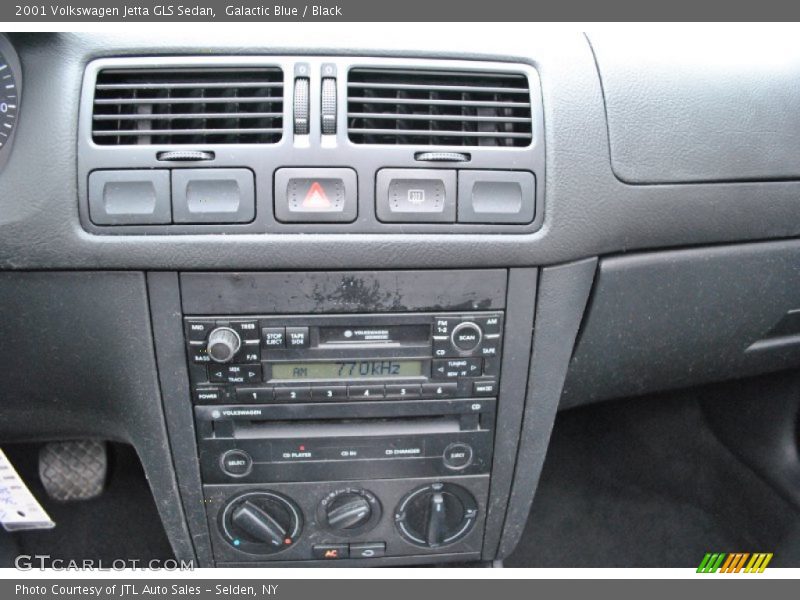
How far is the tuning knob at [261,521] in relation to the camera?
121 cm

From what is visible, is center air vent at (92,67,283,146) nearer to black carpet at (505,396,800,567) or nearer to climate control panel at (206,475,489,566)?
climate control panel at (206,475,489,566)

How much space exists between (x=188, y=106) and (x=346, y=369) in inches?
17.7

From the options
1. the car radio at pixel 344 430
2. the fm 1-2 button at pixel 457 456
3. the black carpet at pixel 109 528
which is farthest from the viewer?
the black carpet at pixel 109 528

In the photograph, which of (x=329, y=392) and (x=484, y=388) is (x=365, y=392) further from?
(x=484, y=388)

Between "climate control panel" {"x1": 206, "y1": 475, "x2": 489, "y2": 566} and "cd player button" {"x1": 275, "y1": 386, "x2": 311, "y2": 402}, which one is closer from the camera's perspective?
"cd player button" {"x1": 275, "y1": 386, "x2": 311, "y2": 402}

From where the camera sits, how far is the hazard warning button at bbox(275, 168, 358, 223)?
97 centimetres

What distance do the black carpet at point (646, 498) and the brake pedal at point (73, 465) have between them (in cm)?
99

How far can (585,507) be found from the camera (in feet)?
6.03

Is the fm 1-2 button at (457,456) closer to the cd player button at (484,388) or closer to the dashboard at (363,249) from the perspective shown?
the dashboard at (363,249)

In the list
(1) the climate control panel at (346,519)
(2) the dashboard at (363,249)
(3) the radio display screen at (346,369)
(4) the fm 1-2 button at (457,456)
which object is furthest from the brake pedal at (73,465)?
(4) the fm 1-2 button at (457,456)

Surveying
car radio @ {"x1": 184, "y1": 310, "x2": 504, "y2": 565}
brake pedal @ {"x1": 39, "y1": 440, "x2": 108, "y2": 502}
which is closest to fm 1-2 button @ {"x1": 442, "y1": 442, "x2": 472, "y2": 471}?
car radio @ {"x1": 184, "y1": 310, "x2": 504, "y2": 565}

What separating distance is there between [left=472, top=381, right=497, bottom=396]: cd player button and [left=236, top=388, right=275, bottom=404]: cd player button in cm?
32

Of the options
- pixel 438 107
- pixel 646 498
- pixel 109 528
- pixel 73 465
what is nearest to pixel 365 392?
pixel 438 107

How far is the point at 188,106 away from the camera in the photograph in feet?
3.26
